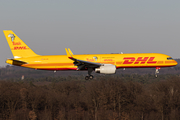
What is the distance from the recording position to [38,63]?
59.4m

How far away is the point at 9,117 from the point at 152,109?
5979 centimetres

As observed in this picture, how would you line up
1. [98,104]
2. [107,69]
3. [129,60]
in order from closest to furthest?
[107,69]
[129,60]
[98,104]

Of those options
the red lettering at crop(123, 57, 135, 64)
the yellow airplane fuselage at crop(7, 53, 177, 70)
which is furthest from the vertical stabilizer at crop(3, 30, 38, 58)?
Answer: the red lettering at crop(123, 57, 135, 64)

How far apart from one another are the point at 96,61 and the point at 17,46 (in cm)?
1791

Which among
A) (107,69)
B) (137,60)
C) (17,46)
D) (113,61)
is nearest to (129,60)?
(137,60)

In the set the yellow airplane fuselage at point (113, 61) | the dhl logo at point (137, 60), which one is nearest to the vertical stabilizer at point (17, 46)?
the yellow airplane fuselage at point (113, 61)

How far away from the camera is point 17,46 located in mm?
62781

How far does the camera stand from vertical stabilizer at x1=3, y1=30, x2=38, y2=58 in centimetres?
6203

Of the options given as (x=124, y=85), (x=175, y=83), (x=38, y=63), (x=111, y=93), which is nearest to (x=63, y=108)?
(x=111, y=93)

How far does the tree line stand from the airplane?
58509mm

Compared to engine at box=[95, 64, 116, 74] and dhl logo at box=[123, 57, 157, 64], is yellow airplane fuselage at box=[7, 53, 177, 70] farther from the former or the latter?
engine at box=[95, 64, 116, 74]

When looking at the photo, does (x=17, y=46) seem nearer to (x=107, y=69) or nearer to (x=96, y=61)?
(x=96, y=61)

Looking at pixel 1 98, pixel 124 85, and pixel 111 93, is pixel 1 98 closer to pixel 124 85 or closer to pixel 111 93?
pixel 111 93

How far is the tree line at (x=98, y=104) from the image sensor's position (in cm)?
11938
